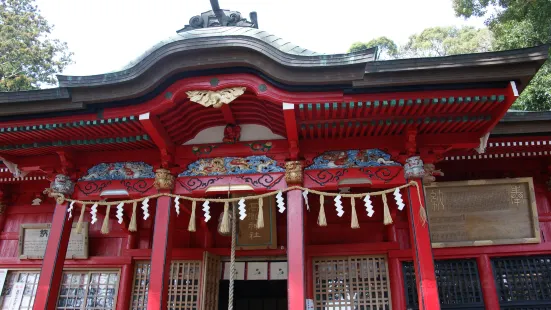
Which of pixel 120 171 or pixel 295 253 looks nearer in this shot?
pixel 295 253

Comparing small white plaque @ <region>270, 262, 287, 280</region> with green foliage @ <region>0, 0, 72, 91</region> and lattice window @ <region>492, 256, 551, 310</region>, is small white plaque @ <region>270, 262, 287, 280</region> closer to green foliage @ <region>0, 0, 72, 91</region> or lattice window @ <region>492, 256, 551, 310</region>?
lattice window @ <region>492, 256, 551, 310</region>

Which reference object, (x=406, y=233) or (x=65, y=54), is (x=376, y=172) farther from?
(x=65, y=54)

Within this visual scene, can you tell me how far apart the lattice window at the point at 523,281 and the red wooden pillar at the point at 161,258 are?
18.1ft

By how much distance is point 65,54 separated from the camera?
25.3 metres

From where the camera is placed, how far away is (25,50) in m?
21.4

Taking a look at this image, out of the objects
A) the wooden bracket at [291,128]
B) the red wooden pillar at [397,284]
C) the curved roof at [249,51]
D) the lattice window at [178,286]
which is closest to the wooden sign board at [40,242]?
the lattice window at [178,286]

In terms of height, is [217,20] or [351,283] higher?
[217,20]

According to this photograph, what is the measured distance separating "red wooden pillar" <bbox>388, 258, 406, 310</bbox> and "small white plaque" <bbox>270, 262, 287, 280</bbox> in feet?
6.86

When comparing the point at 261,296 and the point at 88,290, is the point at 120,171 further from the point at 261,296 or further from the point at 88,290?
the point at 261,296

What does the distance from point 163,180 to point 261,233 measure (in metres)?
2.36

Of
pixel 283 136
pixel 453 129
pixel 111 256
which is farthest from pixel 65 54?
pixel 453 129

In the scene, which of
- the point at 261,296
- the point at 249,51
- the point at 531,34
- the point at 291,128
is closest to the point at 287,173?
the point at 291,128

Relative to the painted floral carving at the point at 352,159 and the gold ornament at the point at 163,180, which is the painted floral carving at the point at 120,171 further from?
the painted floral carving at the point at 352,159

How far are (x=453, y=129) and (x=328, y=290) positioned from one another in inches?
139
